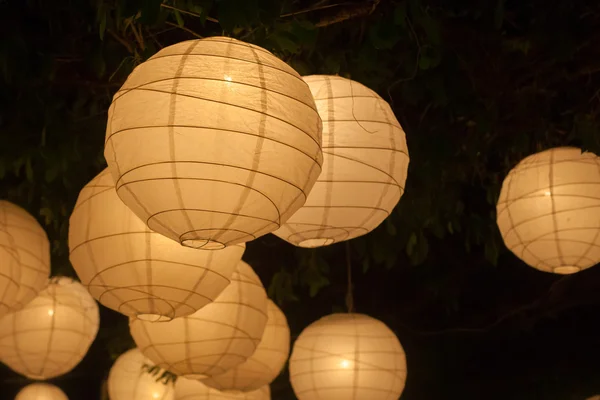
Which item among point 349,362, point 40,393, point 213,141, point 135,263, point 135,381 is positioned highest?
point 213,141

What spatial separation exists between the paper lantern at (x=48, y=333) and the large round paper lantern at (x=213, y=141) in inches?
56.0

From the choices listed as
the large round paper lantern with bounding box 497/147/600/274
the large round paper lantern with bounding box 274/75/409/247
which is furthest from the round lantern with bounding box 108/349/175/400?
the large round paper lantern with bounding box 274/75/409/247

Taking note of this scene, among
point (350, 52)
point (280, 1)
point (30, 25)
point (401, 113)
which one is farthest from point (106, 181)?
point (401, 113)

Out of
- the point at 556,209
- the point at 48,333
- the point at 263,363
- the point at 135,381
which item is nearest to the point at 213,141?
the point at 556,209

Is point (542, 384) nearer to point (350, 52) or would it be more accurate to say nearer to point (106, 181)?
point (350, 52)

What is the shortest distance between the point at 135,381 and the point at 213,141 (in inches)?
88.5

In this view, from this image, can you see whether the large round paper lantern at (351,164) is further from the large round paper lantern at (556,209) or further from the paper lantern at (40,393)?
the paper lantern at (40,393)

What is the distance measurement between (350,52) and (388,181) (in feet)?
2.84

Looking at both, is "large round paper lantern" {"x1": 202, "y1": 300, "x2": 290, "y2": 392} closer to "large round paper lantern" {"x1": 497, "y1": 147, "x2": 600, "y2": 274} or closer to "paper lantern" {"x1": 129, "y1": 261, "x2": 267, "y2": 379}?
"paper lantern" {"x1": 129, "y1": 261, "x2": 267, "y2": 379}

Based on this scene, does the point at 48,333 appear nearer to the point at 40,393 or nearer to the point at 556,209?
the point at 40,393

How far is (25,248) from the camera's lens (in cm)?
212

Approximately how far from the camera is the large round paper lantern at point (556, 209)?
7.30 ft

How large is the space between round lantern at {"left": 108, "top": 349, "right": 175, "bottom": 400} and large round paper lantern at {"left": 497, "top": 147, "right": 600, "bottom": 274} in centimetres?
158

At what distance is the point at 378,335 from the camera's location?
8.54 ft
